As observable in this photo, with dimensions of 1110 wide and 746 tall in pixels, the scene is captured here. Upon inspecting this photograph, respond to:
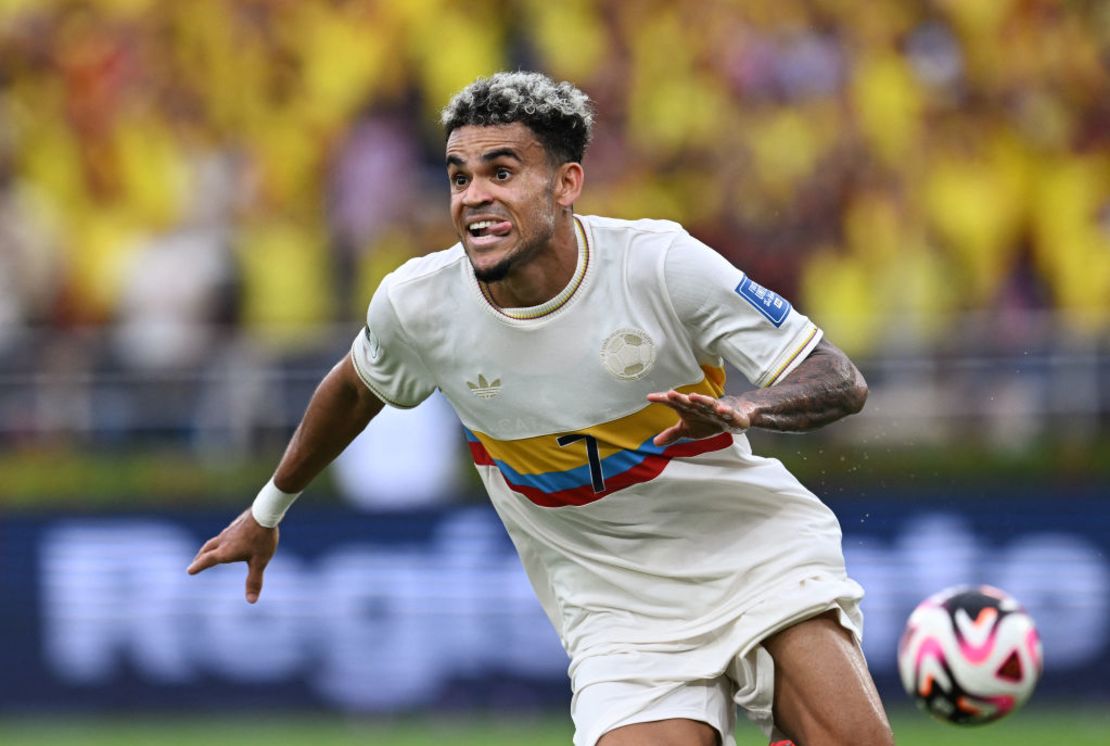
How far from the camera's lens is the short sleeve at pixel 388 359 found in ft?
20.5

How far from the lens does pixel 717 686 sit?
6.09 m

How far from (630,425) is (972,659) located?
5.04 feet

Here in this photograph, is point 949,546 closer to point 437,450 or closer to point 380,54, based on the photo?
point 437,450

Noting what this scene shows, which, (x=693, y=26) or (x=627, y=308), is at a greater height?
(x=693, y=26)

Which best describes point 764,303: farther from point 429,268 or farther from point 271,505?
point 271,505

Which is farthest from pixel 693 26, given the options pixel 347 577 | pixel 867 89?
pixel 347 577

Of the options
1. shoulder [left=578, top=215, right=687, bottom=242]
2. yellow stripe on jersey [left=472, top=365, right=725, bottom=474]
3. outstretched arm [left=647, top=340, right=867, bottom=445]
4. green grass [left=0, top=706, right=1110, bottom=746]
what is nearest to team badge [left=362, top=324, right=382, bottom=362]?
yellow stripe on jersey [left=472, top=365, right=725, bottom=474]

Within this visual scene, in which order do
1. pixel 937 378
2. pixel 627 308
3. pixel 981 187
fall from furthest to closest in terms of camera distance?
pixel 981 187 < pixel 937 378 < pixel 627 308

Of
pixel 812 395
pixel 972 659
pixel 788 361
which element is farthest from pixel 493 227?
pixel 972 659

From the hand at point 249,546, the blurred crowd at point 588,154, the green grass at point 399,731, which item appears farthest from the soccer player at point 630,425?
the blurred crowd at point 588,154

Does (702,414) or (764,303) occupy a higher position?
(764,303)

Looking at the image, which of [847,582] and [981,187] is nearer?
[847,582]

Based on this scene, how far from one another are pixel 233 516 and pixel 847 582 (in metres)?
6.27

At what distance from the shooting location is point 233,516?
38.5 feet
